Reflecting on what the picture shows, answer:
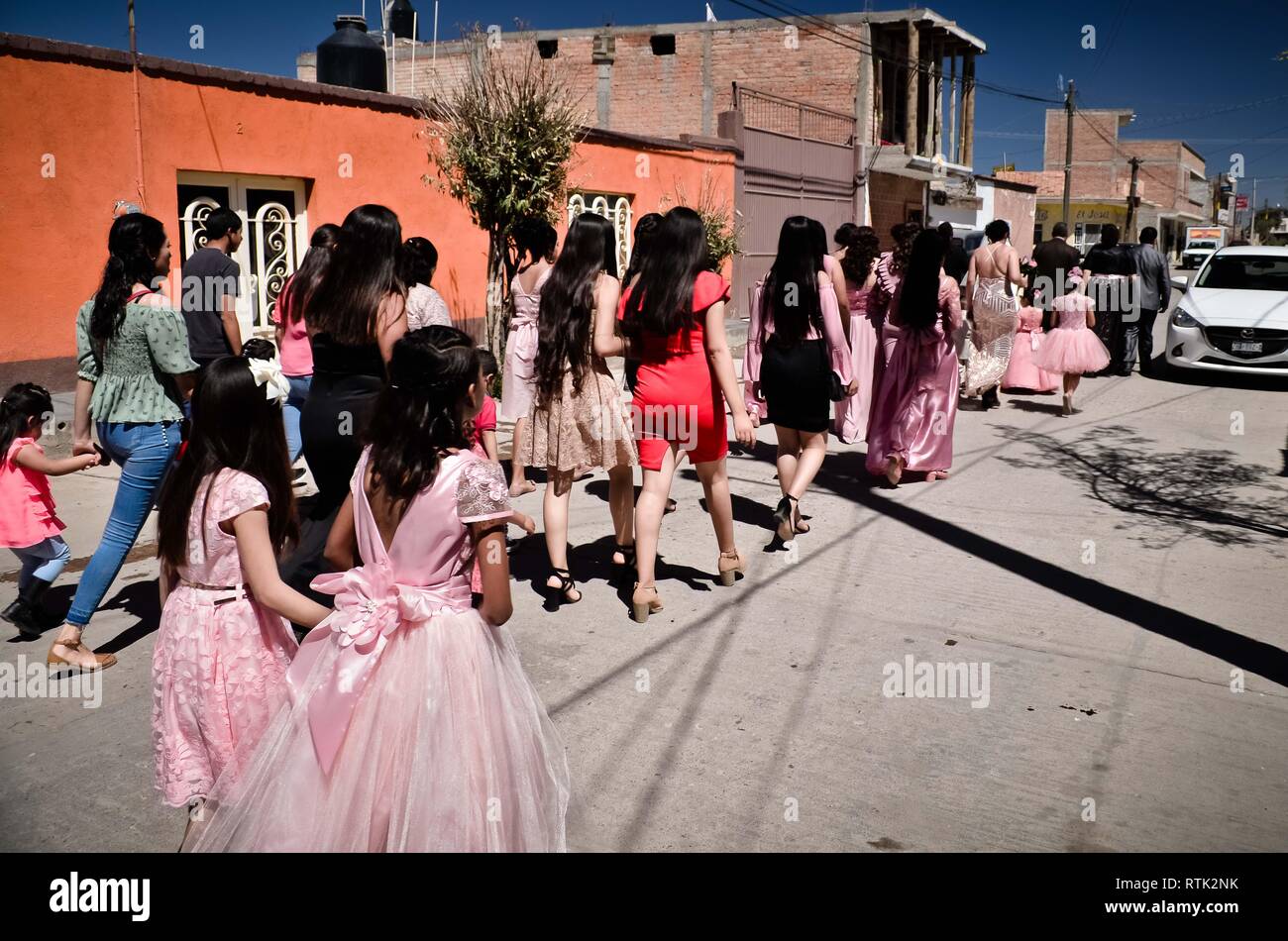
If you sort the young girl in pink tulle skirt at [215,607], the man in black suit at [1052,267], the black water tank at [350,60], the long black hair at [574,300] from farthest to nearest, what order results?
1. the black water tank at [350,60]
2. the man in black suit at [1052,267]
3. the long black hair at [574,300]
4. the young girl in pink tulle skirt at [215,607]

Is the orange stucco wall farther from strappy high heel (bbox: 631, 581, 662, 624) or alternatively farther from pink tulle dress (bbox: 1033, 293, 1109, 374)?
pink tulle dress (bbox: 1033, 293, 1109, 374)

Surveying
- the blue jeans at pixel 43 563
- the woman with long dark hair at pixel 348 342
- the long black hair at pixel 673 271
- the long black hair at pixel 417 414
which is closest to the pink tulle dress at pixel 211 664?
the long black hair at pixel 417 414

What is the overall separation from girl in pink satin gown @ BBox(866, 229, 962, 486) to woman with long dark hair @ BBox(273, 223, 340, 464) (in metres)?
4.06

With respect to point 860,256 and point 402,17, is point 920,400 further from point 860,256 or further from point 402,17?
point 402,17

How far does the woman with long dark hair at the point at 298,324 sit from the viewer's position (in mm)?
5449

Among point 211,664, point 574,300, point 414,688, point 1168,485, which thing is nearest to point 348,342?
point 211,664

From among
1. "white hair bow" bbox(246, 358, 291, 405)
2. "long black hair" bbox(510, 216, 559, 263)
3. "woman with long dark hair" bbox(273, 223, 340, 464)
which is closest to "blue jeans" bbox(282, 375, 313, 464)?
"woman with long dark hair" bbox(273, 223, 340, 464)

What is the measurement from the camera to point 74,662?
4.43 meters

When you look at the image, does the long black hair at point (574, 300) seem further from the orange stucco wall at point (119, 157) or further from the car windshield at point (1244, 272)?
the car windshield at point (1244, 272)

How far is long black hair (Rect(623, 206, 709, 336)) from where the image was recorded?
4.96 meters

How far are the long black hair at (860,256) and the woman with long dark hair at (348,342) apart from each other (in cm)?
519

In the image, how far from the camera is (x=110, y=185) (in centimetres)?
966

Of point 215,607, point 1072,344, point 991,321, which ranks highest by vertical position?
point 991,321

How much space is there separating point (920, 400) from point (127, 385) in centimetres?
540
